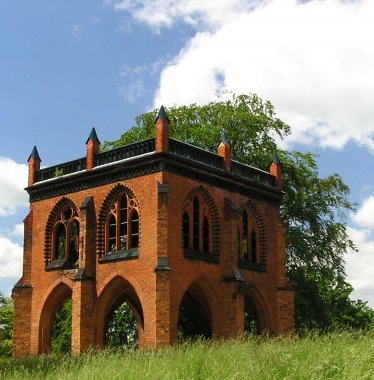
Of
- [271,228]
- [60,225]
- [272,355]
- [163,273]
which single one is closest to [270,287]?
[271,228]

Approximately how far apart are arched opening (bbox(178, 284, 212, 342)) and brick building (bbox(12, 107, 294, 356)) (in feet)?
0.25

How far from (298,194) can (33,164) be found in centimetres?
1470

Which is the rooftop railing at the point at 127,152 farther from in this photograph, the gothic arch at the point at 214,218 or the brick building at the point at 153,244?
the gothic arch at the point at 214,218

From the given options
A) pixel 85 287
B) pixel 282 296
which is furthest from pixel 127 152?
pixel 282 296

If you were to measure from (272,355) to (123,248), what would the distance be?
14.7 metres

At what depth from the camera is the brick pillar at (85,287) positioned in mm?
26828

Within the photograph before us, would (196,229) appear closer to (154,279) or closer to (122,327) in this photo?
(154,279)

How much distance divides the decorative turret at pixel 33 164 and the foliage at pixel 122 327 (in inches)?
415

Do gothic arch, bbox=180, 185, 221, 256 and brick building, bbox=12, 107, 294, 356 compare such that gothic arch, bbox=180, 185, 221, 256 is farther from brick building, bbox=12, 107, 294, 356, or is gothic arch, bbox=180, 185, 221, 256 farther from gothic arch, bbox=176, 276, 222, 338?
gothic arch, bbox=176, 276, 222, 338

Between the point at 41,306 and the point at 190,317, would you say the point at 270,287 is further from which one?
the point at 41,306

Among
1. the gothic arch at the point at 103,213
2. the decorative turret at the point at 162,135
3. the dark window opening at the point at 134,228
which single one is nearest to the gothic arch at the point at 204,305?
the dark window opening at the point at 134,228

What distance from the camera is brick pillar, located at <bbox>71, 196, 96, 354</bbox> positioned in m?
26.8

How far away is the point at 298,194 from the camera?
3819 centimetres

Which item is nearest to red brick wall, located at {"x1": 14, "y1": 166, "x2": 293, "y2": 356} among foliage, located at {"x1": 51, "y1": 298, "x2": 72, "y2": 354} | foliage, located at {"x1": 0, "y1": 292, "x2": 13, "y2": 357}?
foliage, located at {"x1": 51, "y1": 298, "x2": 72, "y2": 354}
